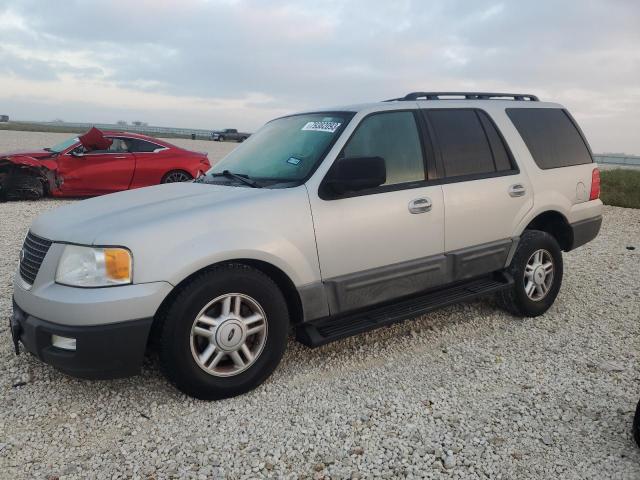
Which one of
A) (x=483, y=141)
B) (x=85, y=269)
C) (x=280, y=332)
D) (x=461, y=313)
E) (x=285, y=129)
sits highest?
(x=285, y=129)

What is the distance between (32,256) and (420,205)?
8.70 feet

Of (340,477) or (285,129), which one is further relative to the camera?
(285,129)

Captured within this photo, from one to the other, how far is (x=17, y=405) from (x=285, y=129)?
271cm

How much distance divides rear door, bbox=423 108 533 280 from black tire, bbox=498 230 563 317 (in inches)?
6.9

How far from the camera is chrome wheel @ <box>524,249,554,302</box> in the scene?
15.8ft

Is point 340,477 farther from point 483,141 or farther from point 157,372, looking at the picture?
point 483,141

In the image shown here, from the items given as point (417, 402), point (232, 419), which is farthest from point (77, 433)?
point (417, 402)

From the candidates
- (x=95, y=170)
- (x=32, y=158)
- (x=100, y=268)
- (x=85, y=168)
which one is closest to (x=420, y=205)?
(x=100, y=268)

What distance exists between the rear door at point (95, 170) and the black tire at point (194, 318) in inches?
325

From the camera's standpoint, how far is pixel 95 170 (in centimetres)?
1049

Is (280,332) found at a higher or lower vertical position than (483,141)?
lower

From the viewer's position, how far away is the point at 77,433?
3.01 m

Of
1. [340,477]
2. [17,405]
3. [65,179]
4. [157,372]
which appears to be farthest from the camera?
[65,179]

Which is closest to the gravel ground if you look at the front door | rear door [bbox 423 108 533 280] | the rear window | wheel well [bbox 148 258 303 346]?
wheel well [bbox 148 258 303 346]
